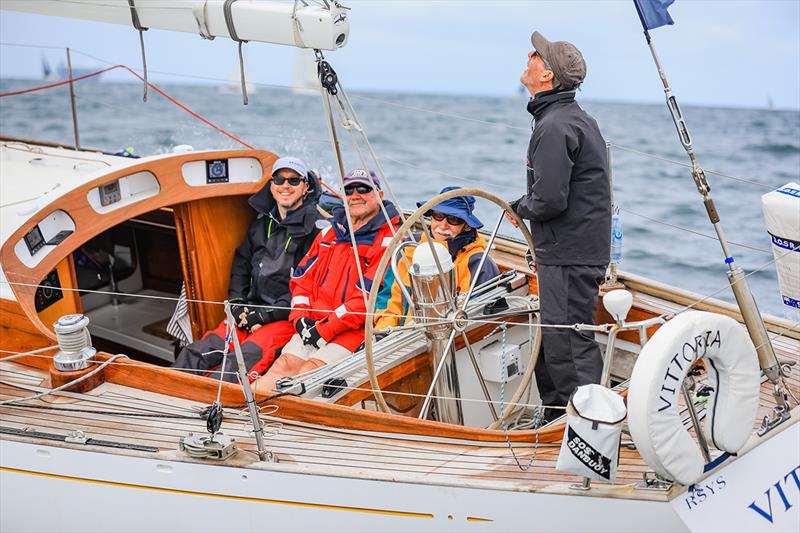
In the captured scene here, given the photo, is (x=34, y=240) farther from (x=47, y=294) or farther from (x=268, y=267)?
(x=268, y=267)

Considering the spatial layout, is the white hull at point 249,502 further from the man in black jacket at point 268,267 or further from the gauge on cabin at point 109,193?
→ the gauge on cabin at point 109,193

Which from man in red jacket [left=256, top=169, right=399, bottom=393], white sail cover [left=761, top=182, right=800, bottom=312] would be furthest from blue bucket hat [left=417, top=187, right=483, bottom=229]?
white sail cover [left=761, top=182, right=800, bottom=312]

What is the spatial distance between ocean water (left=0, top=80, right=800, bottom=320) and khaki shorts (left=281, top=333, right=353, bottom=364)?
98cm

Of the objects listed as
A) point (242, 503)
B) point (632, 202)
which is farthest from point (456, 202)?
point (632, 202)

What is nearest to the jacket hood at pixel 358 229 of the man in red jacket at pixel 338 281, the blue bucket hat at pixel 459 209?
the man in red jacket at pixel 338 281

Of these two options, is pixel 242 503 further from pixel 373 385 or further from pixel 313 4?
pixel 313 4

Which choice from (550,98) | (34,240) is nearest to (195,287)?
(34,240)

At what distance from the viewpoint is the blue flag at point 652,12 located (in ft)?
9.39

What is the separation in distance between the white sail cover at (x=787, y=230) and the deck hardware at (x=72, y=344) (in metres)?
2.20

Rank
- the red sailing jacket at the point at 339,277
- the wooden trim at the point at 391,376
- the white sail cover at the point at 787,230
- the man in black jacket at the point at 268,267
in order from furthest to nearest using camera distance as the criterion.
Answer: the man in black jacket at the point at 268,267 < the red sailing jacket at the point at 339,277 < the wooden trim at the point at 391,376 < the white sail cover at the point at 787,230

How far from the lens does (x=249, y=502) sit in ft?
8.79

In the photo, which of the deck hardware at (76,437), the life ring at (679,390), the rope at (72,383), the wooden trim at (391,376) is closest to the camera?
the life ring at (679,390)

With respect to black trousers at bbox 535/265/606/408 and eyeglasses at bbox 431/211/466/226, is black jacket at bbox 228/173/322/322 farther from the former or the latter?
black trousers at bbox 535/265/606/408

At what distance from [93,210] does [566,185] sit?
2004 millimetres
